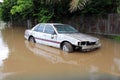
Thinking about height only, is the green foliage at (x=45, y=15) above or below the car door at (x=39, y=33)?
above

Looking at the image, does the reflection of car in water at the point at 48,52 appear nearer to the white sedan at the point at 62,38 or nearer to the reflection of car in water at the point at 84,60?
the reflection of car in water at the point at 84,60

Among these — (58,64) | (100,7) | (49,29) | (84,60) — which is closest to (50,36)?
(49,29)

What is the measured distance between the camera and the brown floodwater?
26.5 feet

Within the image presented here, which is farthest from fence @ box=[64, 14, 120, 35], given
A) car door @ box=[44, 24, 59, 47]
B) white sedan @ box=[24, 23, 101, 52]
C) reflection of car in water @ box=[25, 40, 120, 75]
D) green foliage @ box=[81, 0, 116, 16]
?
reflection of car in water @ box=[25, 40, 120, 75]

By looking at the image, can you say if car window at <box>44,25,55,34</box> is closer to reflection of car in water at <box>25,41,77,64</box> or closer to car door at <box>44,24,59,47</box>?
car door at <box>44,24,59,47</box>

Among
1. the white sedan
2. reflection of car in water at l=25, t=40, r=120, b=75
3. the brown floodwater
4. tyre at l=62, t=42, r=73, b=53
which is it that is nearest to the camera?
the brown floodwater

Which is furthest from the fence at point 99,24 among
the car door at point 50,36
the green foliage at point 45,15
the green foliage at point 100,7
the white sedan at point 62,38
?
the car door at point 50,36

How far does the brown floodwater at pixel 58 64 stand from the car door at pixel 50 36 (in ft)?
0.97

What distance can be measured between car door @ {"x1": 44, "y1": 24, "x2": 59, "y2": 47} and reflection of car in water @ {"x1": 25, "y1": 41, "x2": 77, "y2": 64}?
0.30 metres

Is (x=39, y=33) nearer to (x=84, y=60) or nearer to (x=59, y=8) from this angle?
(x=84, y=60)

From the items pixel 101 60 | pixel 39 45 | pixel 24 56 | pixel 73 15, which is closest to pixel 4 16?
pixel 73 15

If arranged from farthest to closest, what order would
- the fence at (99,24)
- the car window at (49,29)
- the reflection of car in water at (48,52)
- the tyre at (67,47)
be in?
the fence at (99,24)
the car window at (49,29)
the tyre at (67,47)
the reflection of car in water at (48,52)

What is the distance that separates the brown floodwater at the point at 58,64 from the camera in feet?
26.5

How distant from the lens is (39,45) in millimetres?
13758
